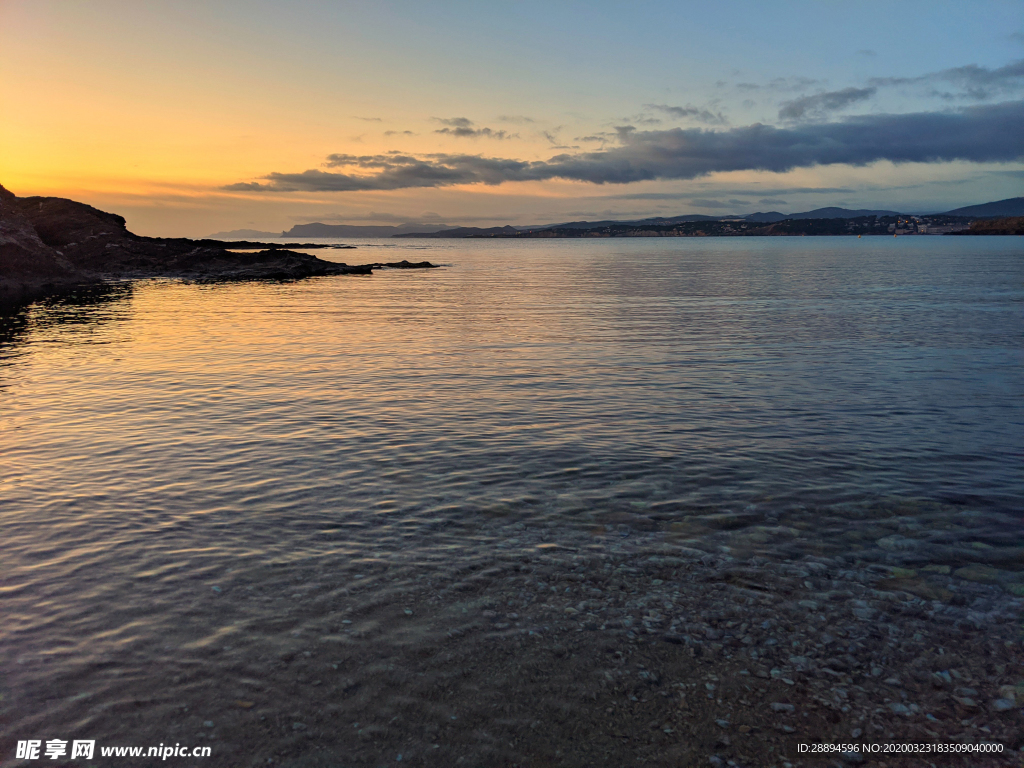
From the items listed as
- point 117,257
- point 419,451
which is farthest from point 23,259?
point 419,451

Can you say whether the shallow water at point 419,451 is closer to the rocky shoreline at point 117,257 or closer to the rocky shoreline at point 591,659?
the rocky shoreline at point 591,659

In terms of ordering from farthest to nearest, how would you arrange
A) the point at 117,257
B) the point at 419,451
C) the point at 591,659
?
the point at 117,257 → the point at 419,451 → the point at 591,659

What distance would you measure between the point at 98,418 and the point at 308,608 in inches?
583

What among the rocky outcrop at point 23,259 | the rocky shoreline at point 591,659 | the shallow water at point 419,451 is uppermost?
the rocky outcrop at point 23,259

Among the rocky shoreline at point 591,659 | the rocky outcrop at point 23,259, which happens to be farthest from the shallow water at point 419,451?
the rocky outcrop at point 23,259

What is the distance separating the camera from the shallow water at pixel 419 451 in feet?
33.3

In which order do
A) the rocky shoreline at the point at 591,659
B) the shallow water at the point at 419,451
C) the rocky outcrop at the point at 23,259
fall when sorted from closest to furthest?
1. the rocky shoreline at the point at 591,659
2. the shallow water at the point at 419,451
3. the rocky outcrop at the point at 23,259

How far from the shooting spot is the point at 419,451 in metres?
16.2

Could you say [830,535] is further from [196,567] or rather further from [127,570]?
[127,570]

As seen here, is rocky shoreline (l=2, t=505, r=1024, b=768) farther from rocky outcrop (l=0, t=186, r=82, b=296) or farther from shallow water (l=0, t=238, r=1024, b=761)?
rocky outcrop (l=0, t=186, r=82, b=296)

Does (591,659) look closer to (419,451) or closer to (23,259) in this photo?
(419,451)

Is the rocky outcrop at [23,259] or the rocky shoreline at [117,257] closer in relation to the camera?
the rocky outcrop at [23,259]

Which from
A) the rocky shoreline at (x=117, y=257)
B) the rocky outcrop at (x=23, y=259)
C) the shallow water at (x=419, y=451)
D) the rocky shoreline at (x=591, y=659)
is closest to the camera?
the rocky shoreline at (x=591, y=659)

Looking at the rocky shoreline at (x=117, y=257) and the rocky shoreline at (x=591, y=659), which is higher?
the rocky shoreline at (x=117, y=257)
